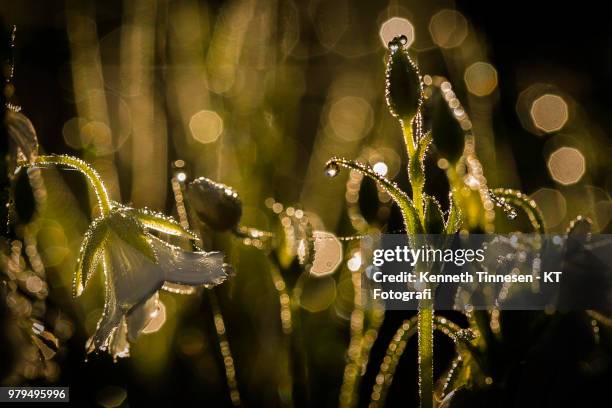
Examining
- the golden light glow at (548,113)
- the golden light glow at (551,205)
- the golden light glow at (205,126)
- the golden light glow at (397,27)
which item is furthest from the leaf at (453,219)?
the golden light glow at (397,27)

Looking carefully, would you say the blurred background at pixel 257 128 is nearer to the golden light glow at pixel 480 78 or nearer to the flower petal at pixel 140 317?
the golden light glow at pixel 480 78

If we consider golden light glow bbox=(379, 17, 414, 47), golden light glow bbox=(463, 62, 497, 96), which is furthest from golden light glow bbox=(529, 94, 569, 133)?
golden light glow bbox=(379, 17, 414, 47)

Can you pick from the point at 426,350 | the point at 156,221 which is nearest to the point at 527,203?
the point at 426,350

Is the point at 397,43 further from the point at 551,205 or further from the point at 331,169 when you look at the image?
the point at 551,205

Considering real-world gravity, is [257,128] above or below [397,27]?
below

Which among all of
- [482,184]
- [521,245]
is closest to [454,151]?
[482,184]

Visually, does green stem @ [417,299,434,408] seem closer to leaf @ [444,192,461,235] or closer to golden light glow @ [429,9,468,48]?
leaf @ [444,192,461,235]

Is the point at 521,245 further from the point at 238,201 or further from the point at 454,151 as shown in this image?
the point at 238,201
